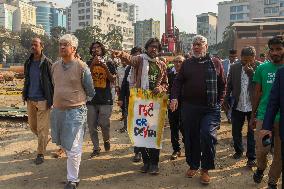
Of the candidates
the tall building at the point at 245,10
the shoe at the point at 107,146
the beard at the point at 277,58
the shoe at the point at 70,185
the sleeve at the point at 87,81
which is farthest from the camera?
the tall building at the point at 245,10

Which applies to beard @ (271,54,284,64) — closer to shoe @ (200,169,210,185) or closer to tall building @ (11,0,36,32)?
shoe @ (200,169,210,185)

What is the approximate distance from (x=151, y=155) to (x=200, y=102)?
1.16 metres

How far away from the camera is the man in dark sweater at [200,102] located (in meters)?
5.25

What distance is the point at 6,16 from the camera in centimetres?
12988

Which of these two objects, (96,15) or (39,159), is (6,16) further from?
(39,159)

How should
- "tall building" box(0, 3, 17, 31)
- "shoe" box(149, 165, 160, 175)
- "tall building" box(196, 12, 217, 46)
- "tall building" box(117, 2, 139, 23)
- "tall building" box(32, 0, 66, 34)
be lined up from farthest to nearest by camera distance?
"tall building" box(117, 2, 139, 23), "tall building" box(32, 0, 66, 34), "tall building" box(196, 12, 217, 46), "tall building" box(0, 3, 17, 31), "shoe" box(149, 165, 160, 175)

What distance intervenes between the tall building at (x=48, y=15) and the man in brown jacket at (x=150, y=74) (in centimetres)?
16734

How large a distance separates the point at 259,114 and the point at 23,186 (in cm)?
335

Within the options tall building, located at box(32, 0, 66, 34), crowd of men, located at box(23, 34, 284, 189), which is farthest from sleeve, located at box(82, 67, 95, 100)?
tall building, located at box(32, 0, 66, 34)

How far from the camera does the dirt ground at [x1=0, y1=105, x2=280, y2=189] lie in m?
5.29

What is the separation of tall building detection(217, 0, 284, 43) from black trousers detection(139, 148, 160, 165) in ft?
354

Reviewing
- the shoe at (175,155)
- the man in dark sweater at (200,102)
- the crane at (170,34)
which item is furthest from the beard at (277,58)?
the crane at (170,34)

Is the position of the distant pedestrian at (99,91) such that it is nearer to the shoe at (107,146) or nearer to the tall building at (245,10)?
the shoe at (107,146)

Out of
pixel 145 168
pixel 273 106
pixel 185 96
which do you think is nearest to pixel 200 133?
pixel 185 96
